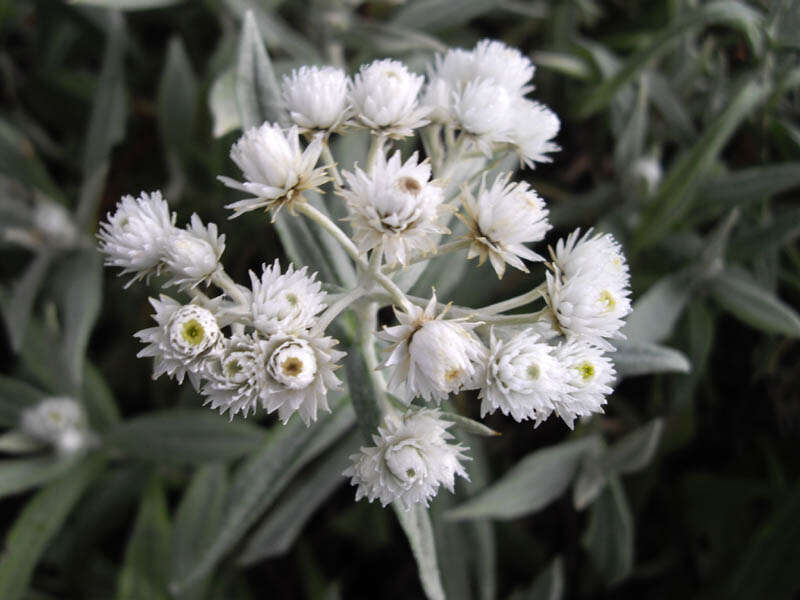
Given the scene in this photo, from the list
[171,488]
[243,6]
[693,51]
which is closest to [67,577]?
[171,488]

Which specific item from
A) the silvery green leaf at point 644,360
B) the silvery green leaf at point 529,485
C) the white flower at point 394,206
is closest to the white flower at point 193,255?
the white flower at point 394,206

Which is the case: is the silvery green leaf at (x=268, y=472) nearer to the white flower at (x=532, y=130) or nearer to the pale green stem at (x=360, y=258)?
the pale green stem at (x=360, y=258)

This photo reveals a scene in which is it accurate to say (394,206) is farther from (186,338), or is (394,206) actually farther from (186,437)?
(186,437)

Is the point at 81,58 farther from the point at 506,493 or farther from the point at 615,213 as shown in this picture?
the point at 506,493

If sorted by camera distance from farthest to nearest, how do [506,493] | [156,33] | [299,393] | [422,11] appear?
1. [156,33]
2. [422,11]
3. [506,493]
4. [299,393]

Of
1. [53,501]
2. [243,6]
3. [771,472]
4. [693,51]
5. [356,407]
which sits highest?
[243,6]

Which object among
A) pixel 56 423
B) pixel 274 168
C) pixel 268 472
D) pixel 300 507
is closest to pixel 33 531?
pixel 56 423
